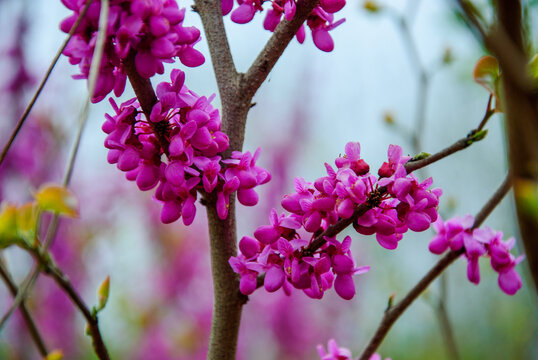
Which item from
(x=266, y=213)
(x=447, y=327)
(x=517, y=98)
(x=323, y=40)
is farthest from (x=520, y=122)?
(x=266, y=213)

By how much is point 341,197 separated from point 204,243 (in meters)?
1.73

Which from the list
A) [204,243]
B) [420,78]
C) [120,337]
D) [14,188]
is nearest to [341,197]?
[420,78]

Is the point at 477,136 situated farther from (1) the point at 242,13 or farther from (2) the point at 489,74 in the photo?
(1) the point at 242,13

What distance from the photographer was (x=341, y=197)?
0.39 meters

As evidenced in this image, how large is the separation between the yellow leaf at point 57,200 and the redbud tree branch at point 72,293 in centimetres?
3

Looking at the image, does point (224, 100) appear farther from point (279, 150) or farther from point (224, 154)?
point (279, 150)

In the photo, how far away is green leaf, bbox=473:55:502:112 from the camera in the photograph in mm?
434

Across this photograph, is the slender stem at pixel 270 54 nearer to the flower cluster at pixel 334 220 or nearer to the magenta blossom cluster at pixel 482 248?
the flower cluster at pixel 334 220

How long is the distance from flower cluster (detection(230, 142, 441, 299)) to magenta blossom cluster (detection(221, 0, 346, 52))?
12 centimetres

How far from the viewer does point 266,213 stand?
206 centimetres

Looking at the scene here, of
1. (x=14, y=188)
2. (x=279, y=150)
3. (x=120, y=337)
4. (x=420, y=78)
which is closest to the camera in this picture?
(x=420, y=78)

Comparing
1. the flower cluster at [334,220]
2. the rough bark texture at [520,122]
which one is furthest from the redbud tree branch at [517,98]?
the flower cluster at [334,220]

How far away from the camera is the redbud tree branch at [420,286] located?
483 millimetres

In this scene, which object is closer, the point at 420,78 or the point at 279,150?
the point at 420,78
